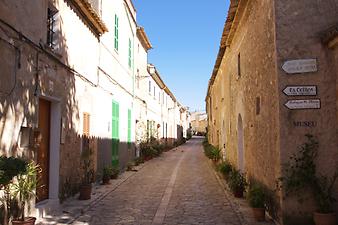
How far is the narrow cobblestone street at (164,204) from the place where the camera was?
7402mm

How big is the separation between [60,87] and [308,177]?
573cm

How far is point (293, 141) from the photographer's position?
640 centimetres

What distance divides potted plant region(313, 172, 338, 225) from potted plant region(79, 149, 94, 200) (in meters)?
5.68

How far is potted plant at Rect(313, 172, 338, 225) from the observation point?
5801 mm

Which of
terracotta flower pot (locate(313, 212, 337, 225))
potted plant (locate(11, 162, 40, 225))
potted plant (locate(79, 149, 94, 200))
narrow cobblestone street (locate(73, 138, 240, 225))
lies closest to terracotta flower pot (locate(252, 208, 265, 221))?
narrow cobblestone street (locate(73, 138, 240, 225))

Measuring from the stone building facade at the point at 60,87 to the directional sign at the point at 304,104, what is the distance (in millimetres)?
4735

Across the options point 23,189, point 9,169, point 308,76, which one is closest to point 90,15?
point 23,189

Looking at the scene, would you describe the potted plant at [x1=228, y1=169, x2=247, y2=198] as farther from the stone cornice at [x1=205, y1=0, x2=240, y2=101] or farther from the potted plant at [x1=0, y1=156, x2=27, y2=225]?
the potted plant at [x1=0, y1=156, x2=27, y2=225]

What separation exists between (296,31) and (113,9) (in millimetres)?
9308

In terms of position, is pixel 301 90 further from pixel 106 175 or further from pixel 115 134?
pixel 115 134

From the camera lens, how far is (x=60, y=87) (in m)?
8.64

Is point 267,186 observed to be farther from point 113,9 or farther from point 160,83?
point 160,83

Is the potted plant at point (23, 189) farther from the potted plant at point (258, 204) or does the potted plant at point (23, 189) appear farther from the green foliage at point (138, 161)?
the green foliage at point (138, 161)

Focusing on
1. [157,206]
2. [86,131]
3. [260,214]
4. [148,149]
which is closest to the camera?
[260,214]
